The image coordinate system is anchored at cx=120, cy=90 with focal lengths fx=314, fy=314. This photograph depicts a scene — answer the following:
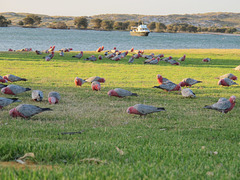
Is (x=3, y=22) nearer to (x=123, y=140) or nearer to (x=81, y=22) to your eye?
(x=81, y=22)

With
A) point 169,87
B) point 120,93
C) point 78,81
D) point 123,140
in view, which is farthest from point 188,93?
point 123,140

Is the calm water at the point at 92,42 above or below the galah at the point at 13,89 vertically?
below

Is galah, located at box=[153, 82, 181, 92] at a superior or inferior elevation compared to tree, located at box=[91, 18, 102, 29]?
inferior

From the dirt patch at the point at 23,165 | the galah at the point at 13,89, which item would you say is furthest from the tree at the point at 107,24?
the dirt patch at the point at 23,165

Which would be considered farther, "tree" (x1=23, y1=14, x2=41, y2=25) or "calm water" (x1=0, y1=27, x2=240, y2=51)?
"tree" (x1=23, y1=14, x2=41, y2=25)

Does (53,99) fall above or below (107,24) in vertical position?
below

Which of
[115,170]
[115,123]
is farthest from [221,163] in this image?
[115,123]

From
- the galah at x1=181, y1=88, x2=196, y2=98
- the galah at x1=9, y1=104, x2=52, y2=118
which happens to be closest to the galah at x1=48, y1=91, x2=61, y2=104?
the galah at x1=9, y1=104, x2=52, y2=118

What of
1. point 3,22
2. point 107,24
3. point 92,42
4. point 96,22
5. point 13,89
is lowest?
point 92,42

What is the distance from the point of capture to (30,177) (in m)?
3.34

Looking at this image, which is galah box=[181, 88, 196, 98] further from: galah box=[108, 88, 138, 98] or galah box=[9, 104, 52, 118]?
galah box=[9, 104, 52, 118]

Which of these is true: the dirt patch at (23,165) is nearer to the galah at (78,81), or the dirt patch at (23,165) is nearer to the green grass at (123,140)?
the green grass at (123,140)

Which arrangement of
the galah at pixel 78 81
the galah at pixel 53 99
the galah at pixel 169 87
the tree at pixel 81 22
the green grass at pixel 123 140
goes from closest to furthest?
the green grass at pixel 123 140 → the galah at pixel 53 99 → the galah at pixel 169 87 → the galah at pixel 78 81 → the tree at pixel 81 22

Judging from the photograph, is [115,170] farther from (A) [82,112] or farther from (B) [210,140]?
(A) [82,112]
